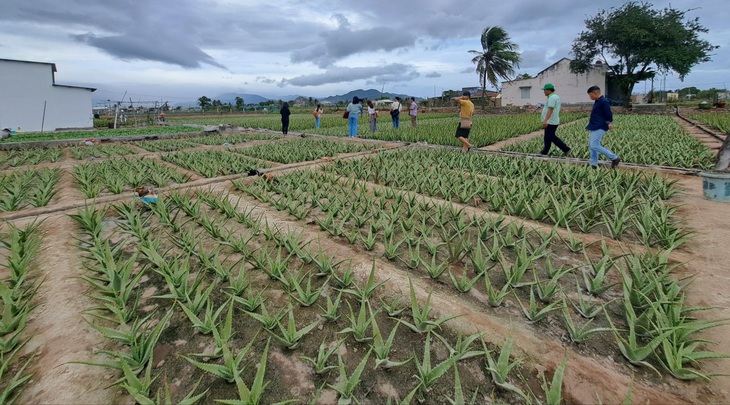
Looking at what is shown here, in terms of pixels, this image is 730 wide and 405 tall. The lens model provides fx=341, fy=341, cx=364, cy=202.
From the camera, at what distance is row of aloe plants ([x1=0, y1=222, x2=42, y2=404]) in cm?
175

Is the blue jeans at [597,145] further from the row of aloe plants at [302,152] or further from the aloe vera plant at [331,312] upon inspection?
the aloe vera plant at [331,312]

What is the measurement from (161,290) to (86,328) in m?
0.51

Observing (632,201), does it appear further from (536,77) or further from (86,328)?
(536,77)

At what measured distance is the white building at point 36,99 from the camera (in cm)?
2080

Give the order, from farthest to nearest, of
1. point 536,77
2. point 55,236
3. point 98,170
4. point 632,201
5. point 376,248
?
point 536,77 < point 98,170 < point 632,201 < point 55,236 < point 376,248

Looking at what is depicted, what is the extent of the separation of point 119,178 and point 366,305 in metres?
5.45

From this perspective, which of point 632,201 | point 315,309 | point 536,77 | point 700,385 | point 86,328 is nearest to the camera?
point 700,385

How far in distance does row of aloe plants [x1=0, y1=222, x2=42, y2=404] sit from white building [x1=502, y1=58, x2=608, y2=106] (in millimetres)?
38852

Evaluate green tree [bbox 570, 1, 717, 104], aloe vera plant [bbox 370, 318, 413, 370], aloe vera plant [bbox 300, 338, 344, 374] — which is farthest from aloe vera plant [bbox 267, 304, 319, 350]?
green tree [bbox 570, 1, 717, 104]

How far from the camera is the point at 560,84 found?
116ft

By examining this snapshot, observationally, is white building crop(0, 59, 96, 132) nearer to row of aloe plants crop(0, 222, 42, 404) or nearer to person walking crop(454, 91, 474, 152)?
row of aloe plants crop(0, 222, 42, 404)

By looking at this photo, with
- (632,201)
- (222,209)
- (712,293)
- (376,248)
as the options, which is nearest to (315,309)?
(376,248)

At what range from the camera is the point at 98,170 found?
6738 millimetres

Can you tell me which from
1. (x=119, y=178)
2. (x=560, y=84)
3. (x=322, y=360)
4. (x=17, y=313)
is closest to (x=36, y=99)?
(x=119, y=178)
